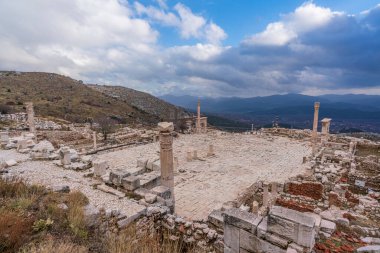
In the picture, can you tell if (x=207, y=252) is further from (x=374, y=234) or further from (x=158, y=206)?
Result: (x=374, y=234)

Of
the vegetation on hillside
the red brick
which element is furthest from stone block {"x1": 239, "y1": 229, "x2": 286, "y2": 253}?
the red brick

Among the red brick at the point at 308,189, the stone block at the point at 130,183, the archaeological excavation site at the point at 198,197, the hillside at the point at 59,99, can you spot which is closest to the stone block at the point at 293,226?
the archaeological excavation site at the point at 198,197

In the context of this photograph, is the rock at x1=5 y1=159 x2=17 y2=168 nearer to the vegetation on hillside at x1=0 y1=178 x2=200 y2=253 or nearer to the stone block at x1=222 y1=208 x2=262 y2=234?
the vegetation on hillside at x1=0 y1=178 x2=200 y2=253

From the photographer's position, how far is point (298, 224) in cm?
376

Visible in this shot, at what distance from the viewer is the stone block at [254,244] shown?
3964 mm

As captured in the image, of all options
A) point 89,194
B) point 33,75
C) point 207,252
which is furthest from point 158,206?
point 33,75

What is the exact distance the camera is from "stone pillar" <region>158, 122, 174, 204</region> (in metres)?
8.03

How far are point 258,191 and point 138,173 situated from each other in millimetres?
6272

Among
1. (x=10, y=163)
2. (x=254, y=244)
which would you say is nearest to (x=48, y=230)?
(x=254, y=244)

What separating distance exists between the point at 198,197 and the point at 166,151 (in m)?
3.70

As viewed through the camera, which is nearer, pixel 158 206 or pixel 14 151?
pixel 158 206

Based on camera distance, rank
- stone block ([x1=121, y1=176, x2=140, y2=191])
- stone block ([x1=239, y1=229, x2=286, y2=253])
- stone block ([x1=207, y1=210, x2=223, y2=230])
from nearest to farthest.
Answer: stone block ([x1=239, y1=229, x2=286, y2=253]) → stone block ([x1=207, y1=210, x2=223, y2=230]) → stone block ([x1=121, y1=176, x2=140, y2=191])

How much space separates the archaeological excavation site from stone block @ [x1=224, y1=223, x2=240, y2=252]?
0.9 inches

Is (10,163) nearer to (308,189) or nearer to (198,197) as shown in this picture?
(198,197)
